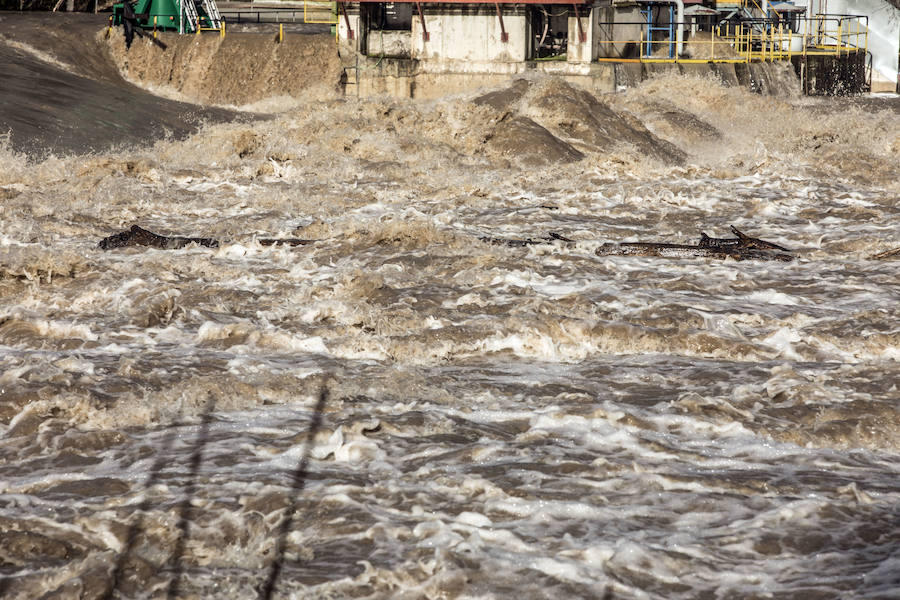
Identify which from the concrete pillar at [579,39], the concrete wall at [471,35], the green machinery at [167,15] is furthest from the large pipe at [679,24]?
the green machinery at [167,15]

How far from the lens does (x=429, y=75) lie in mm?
26469

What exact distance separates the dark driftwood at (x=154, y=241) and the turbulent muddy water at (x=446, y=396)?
0.28 metres

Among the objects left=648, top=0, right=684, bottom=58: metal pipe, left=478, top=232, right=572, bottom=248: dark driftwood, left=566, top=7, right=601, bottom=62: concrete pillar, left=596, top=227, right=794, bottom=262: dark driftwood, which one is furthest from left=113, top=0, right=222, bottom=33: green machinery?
left=596, top=227, right=794, bottom=262: dark driftwood

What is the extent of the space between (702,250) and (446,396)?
5369 mm

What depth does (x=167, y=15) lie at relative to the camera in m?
30.7

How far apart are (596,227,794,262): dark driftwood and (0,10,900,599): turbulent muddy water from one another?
19 cm

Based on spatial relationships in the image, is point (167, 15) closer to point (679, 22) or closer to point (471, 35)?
point (471, 35)

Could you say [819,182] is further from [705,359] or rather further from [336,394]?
[336,394]

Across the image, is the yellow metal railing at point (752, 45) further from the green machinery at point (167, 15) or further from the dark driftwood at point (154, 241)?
the dark driftwood at point (154, 241)

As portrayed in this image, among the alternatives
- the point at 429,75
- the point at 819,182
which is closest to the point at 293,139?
the point at 429,75

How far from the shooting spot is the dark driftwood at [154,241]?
11.4 meters

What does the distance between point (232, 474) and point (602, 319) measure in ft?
13.8

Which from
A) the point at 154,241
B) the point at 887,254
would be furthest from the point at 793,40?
the point at 154,241

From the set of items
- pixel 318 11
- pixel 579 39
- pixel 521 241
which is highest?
pixel 318 11
